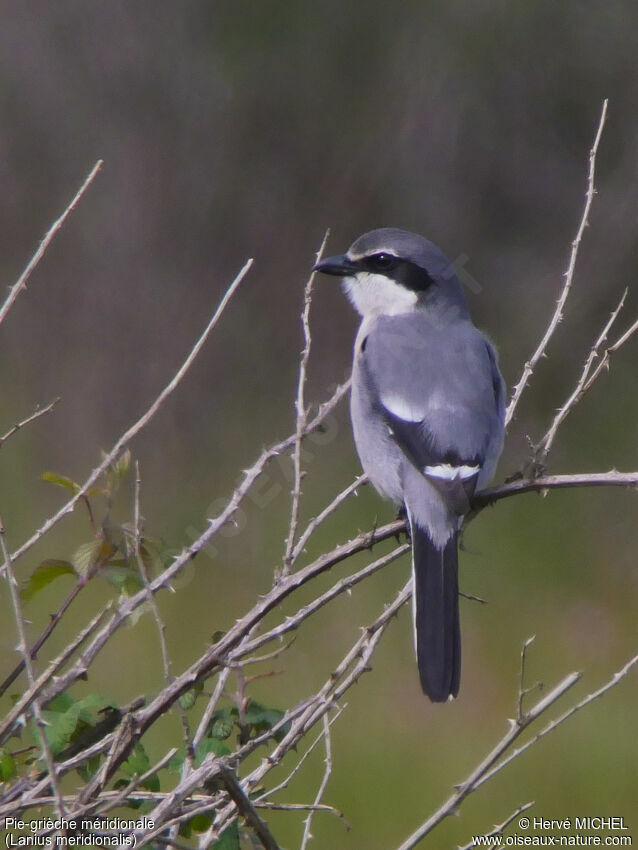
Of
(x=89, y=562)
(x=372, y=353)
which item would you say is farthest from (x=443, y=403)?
(x=89, y=562)

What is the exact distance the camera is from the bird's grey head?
10.6ft

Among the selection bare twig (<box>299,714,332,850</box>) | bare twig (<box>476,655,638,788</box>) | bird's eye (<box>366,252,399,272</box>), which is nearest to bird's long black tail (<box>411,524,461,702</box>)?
bare twig (<box>299,714,332,850</box>)

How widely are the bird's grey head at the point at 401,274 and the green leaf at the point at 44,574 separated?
1547 mm

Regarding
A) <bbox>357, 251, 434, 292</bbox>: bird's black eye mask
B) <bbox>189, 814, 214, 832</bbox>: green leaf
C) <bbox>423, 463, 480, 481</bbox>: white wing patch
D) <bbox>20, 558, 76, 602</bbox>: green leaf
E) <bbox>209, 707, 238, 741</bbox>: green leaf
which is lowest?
<bbox>189, 814, 214, 832</bbox>: green leaf

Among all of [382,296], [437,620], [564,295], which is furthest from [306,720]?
[382,296]

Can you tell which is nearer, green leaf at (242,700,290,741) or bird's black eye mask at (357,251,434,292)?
green leaf at (242,700,290,741)

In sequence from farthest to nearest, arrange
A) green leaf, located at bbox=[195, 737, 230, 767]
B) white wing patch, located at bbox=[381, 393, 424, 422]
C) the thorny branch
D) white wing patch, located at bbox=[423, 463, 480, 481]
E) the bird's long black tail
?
white wing patch, located at bbox=[381, 393, 424, 422]
white wing patch, located at bbox=[423, 463, 480, 481]
the bird's long black tail
green leaf, located at bbox=[195, 737, 230, 767]
the thorny branch

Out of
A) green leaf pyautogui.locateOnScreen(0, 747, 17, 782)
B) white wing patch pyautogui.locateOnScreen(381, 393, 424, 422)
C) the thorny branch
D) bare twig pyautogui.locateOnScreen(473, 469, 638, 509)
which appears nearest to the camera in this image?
the thorny branch

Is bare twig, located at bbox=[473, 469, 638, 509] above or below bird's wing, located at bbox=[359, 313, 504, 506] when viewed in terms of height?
above

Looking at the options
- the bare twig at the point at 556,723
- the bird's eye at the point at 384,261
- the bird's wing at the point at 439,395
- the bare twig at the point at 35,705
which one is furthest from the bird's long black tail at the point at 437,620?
the bird's eye at the point at 384,261

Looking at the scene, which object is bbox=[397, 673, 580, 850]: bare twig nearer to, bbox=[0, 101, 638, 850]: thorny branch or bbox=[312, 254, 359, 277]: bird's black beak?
bbox=[0, 101, 638, 850]: thorny branch

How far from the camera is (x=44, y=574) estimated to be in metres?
1.87

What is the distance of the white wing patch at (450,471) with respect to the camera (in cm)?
248

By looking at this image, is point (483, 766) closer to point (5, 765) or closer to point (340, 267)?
point (5, 765)
